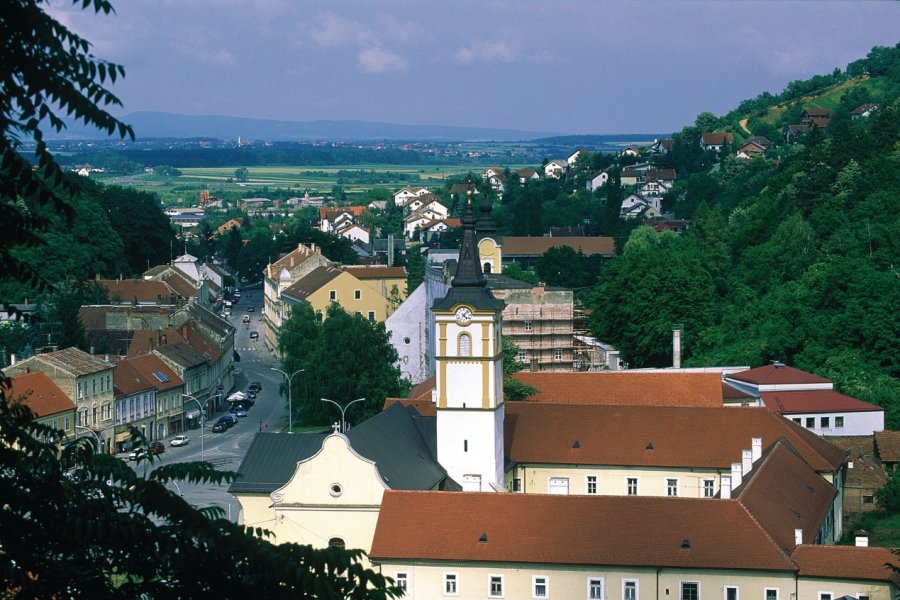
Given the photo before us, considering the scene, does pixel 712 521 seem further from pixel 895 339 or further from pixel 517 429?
pixel 895 339

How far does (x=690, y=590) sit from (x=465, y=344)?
10.7 m

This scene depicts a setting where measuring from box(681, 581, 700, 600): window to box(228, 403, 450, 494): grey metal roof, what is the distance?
857 centimetres

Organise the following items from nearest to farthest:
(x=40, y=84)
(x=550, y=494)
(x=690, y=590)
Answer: (x=40, y=84) < (x=690, y=590) < (x=550, y=494)

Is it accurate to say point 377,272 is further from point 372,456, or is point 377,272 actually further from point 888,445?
point 372,456

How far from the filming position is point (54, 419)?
66.9 m

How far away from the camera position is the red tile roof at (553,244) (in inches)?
5379

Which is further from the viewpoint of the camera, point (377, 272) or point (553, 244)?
point (553, 244)

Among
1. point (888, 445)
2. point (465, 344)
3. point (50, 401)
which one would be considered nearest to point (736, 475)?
point (465, 344)

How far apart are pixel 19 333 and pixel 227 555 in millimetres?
67762

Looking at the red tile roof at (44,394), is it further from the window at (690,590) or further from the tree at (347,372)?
the window at (690,590)

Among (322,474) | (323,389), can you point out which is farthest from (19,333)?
(322,474)

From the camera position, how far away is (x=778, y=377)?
209ft

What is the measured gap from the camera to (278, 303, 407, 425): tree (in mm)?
69375

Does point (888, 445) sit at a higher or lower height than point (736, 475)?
lower
